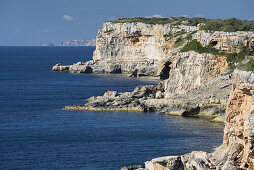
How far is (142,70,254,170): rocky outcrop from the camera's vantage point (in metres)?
31.1

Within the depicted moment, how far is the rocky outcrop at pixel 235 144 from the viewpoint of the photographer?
31125 mm

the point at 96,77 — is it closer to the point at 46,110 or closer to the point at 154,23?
the point at 154,23

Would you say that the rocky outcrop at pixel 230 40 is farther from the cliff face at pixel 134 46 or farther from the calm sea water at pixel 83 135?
the cliff face at pixel 134 46

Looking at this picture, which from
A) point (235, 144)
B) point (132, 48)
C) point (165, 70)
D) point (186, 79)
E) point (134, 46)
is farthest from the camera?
point (132, 48)

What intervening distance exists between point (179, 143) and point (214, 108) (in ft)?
56.1

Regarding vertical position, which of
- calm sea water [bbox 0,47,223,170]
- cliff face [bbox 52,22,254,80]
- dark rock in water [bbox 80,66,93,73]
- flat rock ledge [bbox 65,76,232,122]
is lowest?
calm sea water [bbox 0,47,223,170]

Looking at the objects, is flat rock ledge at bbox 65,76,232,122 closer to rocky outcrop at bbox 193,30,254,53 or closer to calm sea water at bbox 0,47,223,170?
calm sea water at bbox 0,47,223,170

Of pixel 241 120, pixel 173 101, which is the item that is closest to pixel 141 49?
pixel 173 101

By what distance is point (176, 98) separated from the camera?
74812mm

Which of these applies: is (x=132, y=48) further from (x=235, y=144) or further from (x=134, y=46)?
(x=235, y=144)

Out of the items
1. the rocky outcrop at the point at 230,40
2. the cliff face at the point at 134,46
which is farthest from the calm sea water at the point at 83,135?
the cliff face at the point at 134,46

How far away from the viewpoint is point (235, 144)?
109 ft

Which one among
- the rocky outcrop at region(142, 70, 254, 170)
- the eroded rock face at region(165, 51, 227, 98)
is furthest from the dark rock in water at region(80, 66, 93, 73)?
the rocky outcrop at region(142, 70, 254, 170)

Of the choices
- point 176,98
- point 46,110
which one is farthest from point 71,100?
point 176,98
